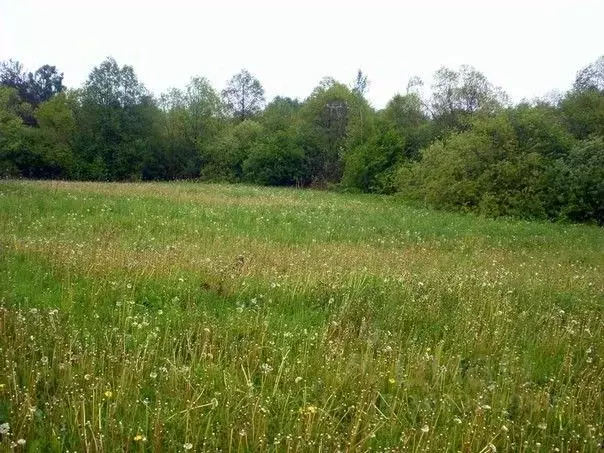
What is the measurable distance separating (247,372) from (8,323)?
2.66 m

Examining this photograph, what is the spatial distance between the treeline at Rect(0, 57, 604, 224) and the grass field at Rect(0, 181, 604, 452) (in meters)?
17.7

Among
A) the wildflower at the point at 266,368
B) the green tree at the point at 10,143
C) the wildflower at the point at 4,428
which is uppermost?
the green tree at the point at 10,143

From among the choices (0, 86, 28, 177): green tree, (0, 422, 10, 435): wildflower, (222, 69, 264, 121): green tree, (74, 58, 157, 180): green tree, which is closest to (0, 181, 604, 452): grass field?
(0, 422, 10, 435): wildflower

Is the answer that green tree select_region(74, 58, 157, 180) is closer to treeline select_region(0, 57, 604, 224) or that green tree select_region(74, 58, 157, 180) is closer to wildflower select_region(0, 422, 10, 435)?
treeline select_region(0, 57, 604, 224)

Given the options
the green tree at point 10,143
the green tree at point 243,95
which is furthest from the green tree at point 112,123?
the green tree at point 243,95

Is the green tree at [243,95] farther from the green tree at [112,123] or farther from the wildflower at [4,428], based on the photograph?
the wildflower at [4,428]

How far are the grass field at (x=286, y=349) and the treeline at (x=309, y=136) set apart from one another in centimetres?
1774

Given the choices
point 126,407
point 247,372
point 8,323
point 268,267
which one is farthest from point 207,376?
point 268,267

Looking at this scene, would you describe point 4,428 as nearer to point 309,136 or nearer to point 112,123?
point 309,136

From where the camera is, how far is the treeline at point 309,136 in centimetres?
2650

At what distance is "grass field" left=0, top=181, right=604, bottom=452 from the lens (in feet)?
12.1

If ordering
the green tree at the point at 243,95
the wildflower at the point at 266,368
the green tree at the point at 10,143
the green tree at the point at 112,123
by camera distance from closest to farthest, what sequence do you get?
the wildflower at the point at 266,368
the green tree at the point at 10,143
the green tree at the point at 112,123
the green tree at the point at 243,95

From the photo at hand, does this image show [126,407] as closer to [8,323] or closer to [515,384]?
[8,323]

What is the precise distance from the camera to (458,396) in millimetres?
4492
